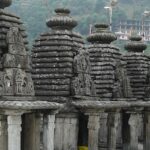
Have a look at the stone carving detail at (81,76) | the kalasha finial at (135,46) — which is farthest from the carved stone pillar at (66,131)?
the kalasha finial at (135,46)

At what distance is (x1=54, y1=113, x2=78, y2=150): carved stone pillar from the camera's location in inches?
709

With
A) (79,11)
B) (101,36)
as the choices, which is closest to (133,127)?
(101,36)

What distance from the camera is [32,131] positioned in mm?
14516

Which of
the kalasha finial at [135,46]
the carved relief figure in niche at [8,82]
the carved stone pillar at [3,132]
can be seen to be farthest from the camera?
the kalasha finial at [135,46]

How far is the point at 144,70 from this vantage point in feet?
83.5

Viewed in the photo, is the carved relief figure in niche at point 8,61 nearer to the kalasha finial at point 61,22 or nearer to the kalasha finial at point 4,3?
the kalasha finial at point 4,3

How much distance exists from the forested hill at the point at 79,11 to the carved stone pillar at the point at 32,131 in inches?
2447

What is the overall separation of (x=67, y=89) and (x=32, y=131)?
390 centimetres

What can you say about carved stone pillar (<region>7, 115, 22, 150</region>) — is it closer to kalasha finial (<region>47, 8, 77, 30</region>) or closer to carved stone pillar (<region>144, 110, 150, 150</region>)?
kalasha finial (<region>47, 8, 77, 30</region>)

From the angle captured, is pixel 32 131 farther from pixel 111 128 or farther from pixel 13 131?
pixel 111 128

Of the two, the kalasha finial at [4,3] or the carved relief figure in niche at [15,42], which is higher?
the kalasha finial at [4,3]

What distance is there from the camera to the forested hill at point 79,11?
286ft

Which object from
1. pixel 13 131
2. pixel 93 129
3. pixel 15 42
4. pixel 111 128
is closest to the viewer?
pixel 13 131

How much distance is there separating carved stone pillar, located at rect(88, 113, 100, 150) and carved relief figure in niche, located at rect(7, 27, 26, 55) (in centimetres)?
500
